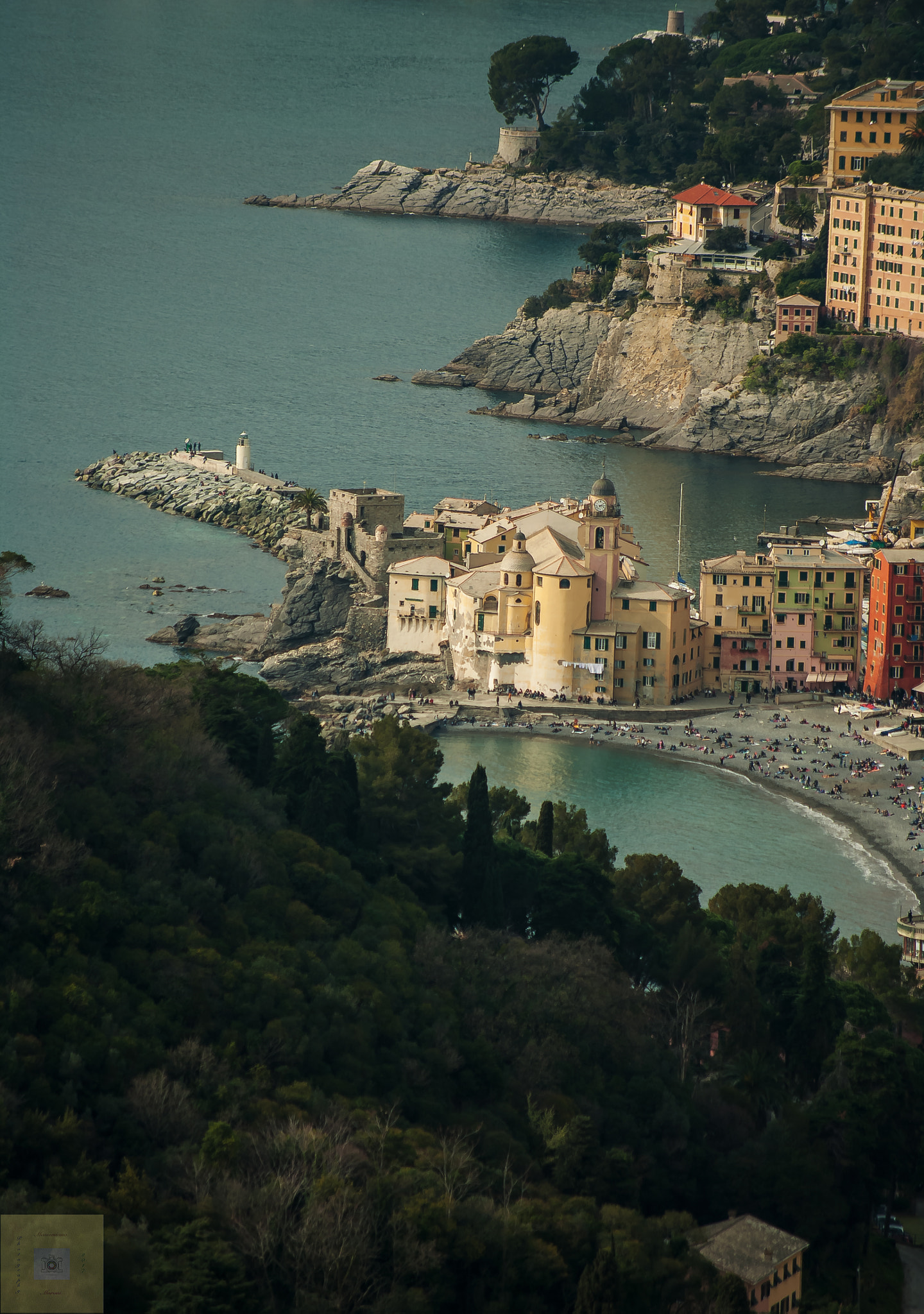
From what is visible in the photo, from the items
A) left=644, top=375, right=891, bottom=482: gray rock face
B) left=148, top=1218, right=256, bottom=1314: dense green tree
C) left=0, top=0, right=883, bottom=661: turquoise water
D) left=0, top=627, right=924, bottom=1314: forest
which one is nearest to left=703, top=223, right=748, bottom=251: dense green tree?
left=644, top=375, right=891, bottom=482: gray rock face

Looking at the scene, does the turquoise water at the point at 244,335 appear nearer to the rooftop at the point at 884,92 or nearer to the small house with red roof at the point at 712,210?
the small house with red roof at the point at 712,210

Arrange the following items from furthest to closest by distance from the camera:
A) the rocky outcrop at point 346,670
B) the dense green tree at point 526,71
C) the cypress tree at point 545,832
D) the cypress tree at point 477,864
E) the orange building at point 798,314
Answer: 1. the dense green tree at point 526,71
2. the orange building at point 798,314
3. the rocky outcrop at point 346,670
4. the cypress tree at point 545,832
5. the cypress tree at point 477,864

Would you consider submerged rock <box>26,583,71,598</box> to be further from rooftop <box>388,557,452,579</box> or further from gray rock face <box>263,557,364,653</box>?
rooftop <box>388,557,452,579</box>

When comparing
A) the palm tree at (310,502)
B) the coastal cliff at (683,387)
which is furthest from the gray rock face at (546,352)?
the palm tree at (310,502)

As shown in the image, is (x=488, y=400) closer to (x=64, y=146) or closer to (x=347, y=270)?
(x=347, y=270)

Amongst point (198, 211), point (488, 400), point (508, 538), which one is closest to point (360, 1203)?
point (508, 538)

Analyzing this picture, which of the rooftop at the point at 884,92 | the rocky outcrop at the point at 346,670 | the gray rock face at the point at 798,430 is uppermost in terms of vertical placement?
the rooftop at the point at 884,92

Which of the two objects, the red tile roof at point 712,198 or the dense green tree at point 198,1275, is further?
the red tile roof at point 712,198

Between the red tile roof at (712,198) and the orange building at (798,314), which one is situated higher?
the red tile roof at (712,198)
